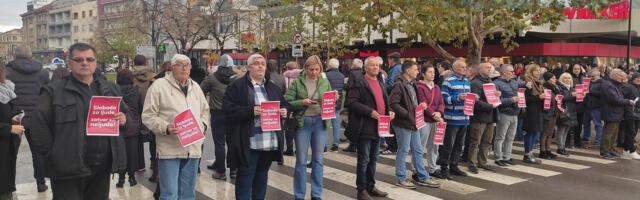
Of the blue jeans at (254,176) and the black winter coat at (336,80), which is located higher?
the black winter coat at (336,80)

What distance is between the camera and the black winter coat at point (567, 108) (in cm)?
972

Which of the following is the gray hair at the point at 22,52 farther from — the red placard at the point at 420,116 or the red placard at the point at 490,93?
the red placard at the point at 490,93

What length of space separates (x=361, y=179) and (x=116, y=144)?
3224 millimetres

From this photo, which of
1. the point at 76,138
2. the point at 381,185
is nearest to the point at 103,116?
the point at 76,138

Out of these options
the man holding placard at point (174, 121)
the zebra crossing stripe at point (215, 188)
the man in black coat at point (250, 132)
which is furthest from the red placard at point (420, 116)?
the man holding placard at point (174, 121)

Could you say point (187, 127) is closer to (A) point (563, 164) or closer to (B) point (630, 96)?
(A) point (563, 164)

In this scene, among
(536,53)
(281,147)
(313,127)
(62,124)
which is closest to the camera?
(62,124)

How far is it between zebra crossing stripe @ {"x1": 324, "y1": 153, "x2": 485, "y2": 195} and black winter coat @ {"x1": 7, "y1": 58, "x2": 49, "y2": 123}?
198 inches

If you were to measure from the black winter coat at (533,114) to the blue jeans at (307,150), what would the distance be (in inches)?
180

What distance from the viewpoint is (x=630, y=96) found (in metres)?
9.71

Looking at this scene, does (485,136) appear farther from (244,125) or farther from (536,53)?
(536,53)

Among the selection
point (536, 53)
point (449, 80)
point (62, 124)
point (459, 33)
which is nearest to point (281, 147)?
point (62, 124)

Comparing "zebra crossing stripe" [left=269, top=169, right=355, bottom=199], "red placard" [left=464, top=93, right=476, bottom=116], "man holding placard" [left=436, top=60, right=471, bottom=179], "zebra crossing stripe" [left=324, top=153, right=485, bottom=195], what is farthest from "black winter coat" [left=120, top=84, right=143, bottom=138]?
"red placard" [left=464, top=93, right=476, bottom=116]

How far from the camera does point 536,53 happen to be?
82.5 ft
